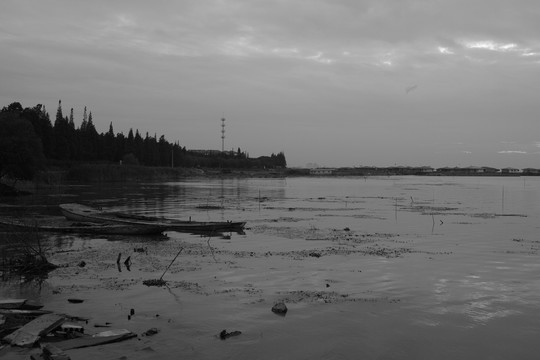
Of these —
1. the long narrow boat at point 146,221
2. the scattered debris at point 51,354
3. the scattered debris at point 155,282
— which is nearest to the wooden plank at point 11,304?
the scattered debris at point 51,354

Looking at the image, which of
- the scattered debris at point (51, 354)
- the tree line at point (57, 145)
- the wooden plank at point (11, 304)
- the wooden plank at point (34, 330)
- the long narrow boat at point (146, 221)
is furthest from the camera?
the tree line at point (57, 145)

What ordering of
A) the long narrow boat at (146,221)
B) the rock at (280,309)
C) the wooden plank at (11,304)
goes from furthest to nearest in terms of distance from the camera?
the long narrow boat at (146,221), the rock at (280,309), the wooden plank at (11,304)

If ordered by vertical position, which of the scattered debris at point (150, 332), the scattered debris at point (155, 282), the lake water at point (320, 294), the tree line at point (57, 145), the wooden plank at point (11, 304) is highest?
the tree line at point (57, 145)

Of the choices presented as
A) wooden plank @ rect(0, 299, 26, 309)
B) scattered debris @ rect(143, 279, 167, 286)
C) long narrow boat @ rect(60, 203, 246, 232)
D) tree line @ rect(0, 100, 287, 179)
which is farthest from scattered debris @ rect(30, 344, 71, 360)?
tree line @ rect(0, 100, 287, 179)

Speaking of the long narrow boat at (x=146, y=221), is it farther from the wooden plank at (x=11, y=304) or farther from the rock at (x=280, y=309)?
the rock at (x=280, y=309)

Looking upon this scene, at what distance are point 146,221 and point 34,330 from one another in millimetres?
21711

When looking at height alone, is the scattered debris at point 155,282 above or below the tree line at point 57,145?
below

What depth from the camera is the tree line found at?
61.6 m

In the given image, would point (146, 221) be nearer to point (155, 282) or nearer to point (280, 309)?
point (155, 282)

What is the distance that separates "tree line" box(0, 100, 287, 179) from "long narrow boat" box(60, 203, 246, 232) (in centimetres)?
3080

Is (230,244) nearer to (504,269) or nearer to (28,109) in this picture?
(504,269)

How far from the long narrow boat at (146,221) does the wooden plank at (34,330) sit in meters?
17.6

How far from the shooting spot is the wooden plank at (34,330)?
1032 cm

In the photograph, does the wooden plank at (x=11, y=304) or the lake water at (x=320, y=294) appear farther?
the wooden plank at (x=11, y=304)
